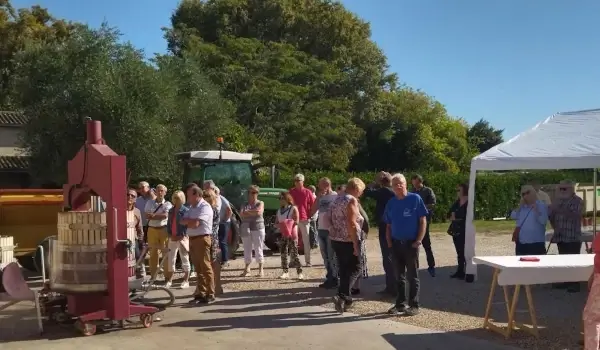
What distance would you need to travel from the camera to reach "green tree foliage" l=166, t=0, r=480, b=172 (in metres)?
31.3

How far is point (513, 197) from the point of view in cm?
2916

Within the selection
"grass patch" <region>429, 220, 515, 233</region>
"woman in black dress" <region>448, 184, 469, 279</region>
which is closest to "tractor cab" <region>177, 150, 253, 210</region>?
"woman in black dress" <region>448, 184, 469, 279</region>

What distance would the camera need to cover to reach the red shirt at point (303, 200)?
12.7 m

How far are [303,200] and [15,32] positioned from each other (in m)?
29.8

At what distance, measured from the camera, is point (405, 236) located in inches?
335

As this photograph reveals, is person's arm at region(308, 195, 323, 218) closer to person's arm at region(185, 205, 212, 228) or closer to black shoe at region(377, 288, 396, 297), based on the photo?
black shoe at region(377, 288, 396, 297)

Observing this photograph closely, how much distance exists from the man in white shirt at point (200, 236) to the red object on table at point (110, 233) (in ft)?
4.62

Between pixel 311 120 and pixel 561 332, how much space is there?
85.5 ft

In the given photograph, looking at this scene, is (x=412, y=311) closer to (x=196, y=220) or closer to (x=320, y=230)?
(x=320, y=230)

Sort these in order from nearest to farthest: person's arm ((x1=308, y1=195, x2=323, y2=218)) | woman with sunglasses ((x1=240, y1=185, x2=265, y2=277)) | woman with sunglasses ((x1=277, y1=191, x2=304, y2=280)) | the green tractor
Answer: person's arm ((x1=308, y1=195, x2=323, y2=218))
woman with sunglasses ((x1=277, y1=191, x2=304, y2=280))
woman with sunglasses ((x1=240, y1=185, x2=265, y2=277))
the green tractor

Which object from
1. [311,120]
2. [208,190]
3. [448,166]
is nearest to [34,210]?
[208,190]

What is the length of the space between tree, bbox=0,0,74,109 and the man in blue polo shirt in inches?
1203

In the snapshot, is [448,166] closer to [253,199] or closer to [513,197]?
[513,197]

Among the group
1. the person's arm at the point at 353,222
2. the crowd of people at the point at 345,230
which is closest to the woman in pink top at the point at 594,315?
the crowd of people at the point at 345,230
